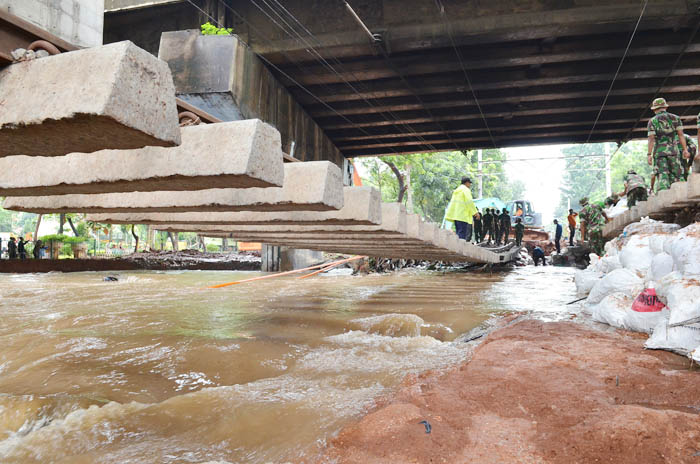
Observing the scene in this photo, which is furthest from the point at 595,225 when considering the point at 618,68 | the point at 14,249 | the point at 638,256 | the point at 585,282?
the point at 14,249

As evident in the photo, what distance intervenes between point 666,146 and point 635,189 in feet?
7.68

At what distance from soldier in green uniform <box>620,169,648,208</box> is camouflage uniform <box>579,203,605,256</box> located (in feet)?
4.94

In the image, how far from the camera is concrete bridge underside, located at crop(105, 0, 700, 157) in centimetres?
816

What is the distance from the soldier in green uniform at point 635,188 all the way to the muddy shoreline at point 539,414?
8.57 m

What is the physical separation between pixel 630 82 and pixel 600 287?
873 cm

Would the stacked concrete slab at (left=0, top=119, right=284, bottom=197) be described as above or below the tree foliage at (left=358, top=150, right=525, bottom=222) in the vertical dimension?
below

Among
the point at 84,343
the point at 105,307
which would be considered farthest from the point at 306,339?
the point at 105,307

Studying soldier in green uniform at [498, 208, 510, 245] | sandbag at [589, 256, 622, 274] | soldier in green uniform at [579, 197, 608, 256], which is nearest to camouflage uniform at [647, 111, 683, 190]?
sandbag at [589, 256, 622, 274]

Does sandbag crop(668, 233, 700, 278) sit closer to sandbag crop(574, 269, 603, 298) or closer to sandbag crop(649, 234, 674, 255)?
sandbag crop(649, 234, 674, 255)

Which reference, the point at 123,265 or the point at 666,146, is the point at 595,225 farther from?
the point at 123,265

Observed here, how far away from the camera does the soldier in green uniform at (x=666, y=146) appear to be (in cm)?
736

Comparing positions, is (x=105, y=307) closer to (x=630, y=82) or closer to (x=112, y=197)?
(x=112, y=197)

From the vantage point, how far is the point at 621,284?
11.6ft

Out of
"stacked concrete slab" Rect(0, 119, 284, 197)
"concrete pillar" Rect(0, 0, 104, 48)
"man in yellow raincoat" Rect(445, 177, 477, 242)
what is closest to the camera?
"stacked concrete slab" Rect(0, 119, 284, 197)
